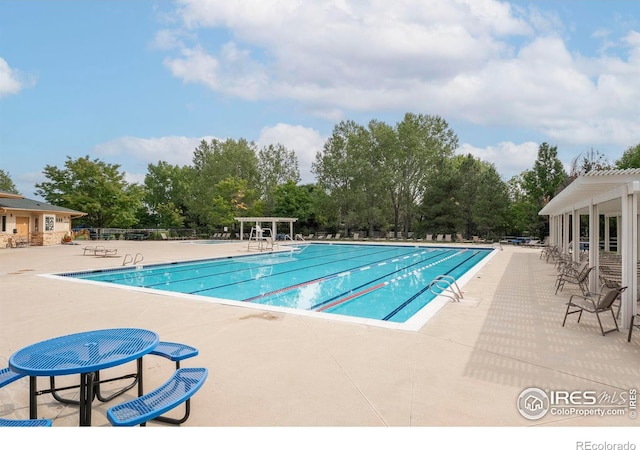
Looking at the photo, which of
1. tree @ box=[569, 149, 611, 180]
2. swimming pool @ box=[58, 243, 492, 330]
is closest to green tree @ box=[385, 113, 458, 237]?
tree @ box=[569, 149, 611, 180]

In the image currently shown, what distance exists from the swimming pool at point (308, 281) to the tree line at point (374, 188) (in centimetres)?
1338

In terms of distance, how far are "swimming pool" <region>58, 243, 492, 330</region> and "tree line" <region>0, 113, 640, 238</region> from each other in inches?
527

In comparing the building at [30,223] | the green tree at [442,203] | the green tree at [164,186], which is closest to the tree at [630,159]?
the green tree at [442,203]

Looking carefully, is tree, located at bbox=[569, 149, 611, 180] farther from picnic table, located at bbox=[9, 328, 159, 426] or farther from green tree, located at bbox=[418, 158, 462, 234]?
picnic table, located at bbox=[9, 328, 159, 426]

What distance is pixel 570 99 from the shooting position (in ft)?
26.7

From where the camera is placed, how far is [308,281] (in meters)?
11.3

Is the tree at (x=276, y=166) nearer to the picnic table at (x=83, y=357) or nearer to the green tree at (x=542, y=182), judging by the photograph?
the green tree at (x=542, y=182)

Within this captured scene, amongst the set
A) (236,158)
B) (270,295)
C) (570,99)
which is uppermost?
(236,158)

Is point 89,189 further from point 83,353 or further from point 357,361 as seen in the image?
point 357,361

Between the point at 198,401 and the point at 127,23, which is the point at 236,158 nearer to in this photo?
the point at 127,23

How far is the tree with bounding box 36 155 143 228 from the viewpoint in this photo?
3169 centimetres
